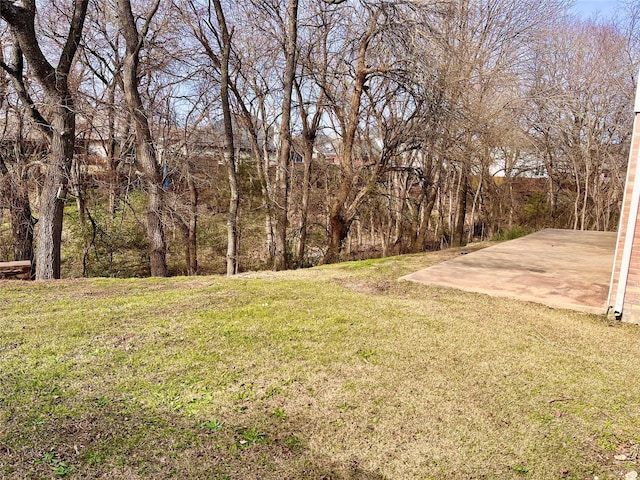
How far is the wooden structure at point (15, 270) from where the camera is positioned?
545 centimetres

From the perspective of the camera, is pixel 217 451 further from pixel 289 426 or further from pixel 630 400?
pixel 630 400

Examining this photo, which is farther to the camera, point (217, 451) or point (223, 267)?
point (223, 267)

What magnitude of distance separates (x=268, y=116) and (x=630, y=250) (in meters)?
11.4

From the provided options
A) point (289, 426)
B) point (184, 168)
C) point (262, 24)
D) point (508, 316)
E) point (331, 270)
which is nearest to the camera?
point (289, 426)

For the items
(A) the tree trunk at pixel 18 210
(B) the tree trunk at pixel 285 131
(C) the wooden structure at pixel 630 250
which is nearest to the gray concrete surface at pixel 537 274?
(C) the wooden structure at pixel 630 250

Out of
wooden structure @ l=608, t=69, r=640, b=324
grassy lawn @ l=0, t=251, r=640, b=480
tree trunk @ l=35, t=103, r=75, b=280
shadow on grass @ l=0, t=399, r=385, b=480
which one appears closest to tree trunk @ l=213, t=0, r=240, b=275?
tree trunk @ l=35, t=103, r=75, b=280

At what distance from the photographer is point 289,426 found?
6.26ft

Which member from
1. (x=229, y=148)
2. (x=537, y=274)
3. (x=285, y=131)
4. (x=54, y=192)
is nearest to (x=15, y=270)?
(x=54, y=192)

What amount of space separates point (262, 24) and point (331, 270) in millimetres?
6192

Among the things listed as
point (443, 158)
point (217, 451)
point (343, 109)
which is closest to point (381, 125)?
point (343, 109)

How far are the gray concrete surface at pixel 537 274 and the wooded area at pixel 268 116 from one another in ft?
8.68

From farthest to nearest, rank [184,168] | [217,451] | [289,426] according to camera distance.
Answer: [184,168] < [289,426] < [217,451]

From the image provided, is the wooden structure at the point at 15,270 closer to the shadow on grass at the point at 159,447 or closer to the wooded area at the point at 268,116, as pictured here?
the wooded area at the point at 268,116

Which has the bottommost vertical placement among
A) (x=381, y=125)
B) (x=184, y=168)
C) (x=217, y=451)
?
(x=217, y=451)
